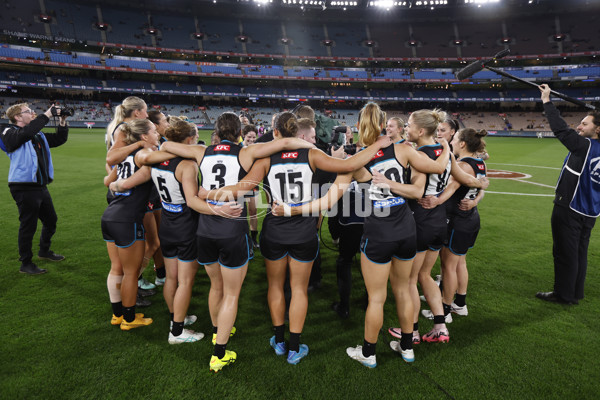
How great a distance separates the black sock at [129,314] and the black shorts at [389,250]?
9.46 ft

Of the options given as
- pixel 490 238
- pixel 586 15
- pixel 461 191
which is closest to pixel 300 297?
pixel 461 191

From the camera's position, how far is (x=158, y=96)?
5072 centimetres

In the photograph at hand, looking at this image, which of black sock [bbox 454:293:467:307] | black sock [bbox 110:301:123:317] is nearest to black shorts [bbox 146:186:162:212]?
black sock [bbox 110:301:123:317]

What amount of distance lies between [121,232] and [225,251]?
4.58 ft

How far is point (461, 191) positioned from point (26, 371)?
520 centimetres

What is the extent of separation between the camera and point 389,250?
2.85 meters

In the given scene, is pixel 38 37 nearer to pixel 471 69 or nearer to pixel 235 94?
pixel 235 94

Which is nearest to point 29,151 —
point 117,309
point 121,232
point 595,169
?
point 121,232

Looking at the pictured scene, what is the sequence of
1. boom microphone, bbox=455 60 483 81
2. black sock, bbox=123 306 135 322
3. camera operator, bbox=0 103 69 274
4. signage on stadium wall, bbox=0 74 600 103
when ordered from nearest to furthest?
1. black sock, bbox=123 306 135 322
2. boom microphone, bbox=455 60 483 81
3. camera operator, bbox=0 103 69 274
4. signage on stadium wall, bbox=0 74 600 103

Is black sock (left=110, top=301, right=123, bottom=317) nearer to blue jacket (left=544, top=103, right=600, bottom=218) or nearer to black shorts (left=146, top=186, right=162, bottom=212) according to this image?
black shorts (left=146, top=186, right=162, bottom=212)

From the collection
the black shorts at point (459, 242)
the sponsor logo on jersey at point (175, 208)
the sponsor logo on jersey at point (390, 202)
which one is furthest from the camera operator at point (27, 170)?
the black shorts at point (459, 242)

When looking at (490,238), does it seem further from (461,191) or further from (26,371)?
(26,371)

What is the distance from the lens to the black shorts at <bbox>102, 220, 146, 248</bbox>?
3.35 meters

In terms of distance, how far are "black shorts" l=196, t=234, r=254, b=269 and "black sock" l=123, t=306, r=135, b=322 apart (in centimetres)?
139
